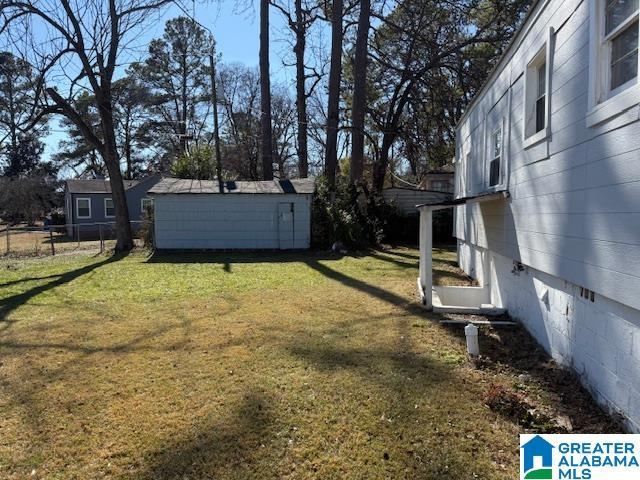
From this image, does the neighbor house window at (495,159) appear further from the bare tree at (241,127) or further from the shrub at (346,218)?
the bare tree at (241,127)

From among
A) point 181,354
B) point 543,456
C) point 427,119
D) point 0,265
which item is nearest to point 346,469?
point 543,456

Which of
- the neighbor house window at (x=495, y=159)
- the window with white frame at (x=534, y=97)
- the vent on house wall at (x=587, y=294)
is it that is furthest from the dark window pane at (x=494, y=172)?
the vent on house wall at (x=587, y=294)

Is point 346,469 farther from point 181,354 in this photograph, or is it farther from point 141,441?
point 181,354

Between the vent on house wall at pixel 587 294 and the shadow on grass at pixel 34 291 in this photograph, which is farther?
the shadow on grass at pixel 34 291

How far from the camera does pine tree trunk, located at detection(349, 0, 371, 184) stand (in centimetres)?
1722

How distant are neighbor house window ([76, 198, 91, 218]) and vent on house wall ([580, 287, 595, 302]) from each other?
29706 millimetres

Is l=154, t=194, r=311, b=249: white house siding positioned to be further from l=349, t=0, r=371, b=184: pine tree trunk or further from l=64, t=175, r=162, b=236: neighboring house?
l=64, t=175, r=162, b=236: neighboring house

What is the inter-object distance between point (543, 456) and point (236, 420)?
213 centimetres

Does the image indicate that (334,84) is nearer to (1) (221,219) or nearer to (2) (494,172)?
(1) (221,219)

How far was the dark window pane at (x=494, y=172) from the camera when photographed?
734 centimetres

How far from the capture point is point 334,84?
18.2m

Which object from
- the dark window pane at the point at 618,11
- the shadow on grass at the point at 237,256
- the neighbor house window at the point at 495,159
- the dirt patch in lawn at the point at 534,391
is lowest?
the dirt patch in lawn at the point at 534,391

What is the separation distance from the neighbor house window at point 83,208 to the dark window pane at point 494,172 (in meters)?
27.0

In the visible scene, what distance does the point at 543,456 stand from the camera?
270 centimetres
